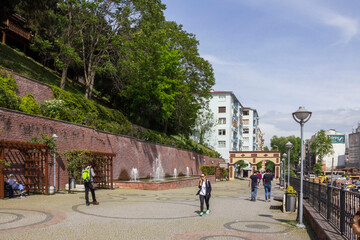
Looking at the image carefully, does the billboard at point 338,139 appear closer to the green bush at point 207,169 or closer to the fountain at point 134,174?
the green bush at point 207,169

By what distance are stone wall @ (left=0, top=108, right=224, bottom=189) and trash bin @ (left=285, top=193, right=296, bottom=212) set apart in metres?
12.4

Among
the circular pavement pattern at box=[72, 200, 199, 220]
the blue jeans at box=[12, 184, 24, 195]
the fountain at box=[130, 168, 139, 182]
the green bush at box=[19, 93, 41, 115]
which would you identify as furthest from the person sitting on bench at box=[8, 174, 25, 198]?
the fountain at box=[130, 168, 139, 182]

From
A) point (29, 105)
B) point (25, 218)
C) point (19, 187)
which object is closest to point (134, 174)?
point (29, 105)

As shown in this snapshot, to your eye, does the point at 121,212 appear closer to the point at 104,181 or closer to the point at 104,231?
the point at 104,231

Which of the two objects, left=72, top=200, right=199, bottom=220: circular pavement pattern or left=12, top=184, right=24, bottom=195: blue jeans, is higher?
left=12, top=184, right=24, bottom=195: blue jeans

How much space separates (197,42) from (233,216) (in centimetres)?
3593

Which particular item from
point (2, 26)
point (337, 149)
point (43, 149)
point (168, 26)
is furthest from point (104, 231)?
point (337, 149)

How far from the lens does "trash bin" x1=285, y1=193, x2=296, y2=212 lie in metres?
13.9

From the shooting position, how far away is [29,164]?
16.9m

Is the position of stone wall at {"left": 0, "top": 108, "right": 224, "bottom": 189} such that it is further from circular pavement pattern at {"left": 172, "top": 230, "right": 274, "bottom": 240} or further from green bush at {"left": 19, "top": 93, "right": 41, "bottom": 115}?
circular pavement pattern at {"left": 172, "top": 230, "right": 274, "bottom": 240}

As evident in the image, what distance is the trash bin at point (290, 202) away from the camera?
45.7 feet

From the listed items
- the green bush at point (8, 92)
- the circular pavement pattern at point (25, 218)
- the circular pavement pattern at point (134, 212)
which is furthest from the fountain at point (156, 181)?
the circular pavement pattern at point (25, 218)

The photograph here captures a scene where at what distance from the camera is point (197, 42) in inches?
1789

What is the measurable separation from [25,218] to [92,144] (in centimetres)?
1378
